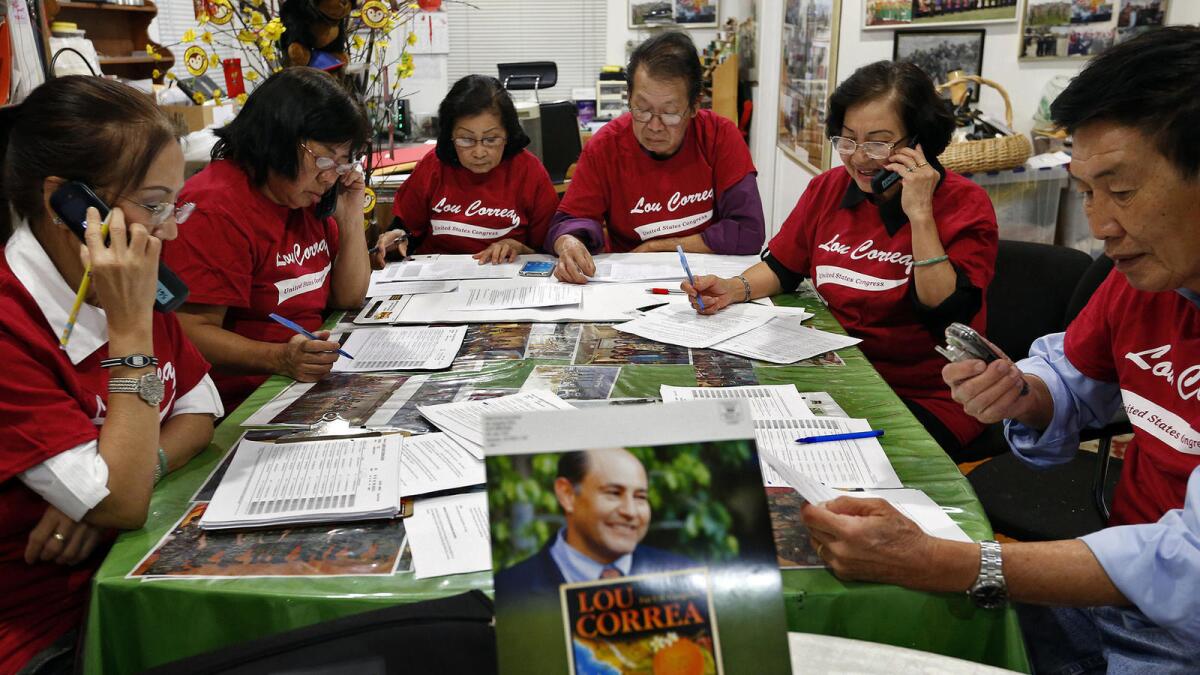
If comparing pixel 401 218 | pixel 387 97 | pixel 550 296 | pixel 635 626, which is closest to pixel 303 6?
pixel 387 97

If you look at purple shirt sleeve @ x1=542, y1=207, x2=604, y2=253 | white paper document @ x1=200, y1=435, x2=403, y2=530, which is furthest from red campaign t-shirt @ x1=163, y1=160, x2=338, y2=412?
purple shirt sleeve @ x1=542, y1=207, x2=604, y2=253

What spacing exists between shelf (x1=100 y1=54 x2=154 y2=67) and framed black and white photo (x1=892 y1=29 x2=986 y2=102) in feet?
12.4

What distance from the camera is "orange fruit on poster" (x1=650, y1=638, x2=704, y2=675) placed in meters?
0.61

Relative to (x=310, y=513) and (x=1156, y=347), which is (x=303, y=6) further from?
(x=1156, y=347)

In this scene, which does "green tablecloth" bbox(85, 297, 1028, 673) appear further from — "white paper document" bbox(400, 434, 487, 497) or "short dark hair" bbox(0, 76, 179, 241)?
"short dark hair" bbox(0, 76, 179, 241)

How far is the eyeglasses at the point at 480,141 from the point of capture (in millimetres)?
2623

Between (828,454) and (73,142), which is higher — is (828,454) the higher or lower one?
the lower one

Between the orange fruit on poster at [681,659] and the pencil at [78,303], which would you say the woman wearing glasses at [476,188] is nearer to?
the pencil at [78,303]

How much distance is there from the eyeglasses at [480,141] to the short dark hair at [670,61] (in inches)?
17.2

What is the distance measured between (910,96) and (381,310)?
130cm

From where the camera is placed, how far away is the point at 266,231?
1.84 meters

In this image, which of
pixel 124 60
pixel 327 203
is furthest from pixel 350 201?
pixel 124 60

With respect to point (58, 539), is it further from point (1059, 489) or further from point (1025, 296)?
point (1025, 296)

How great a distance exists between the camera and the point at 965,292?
185cm
